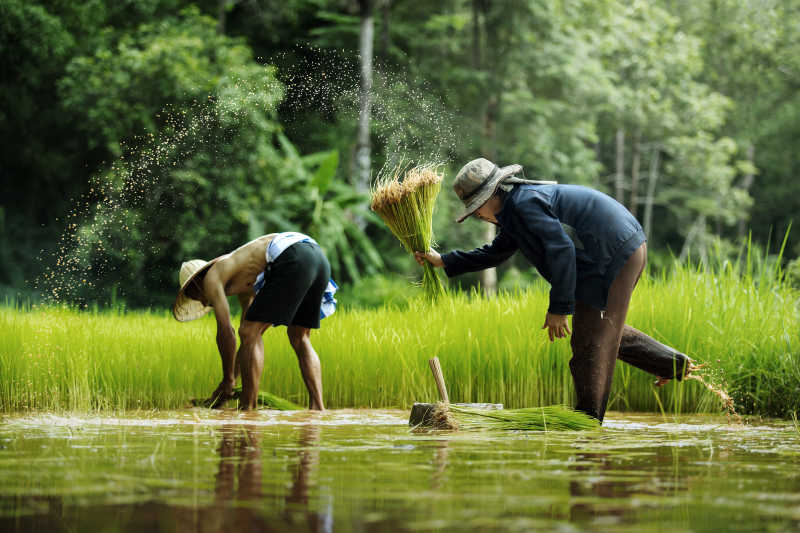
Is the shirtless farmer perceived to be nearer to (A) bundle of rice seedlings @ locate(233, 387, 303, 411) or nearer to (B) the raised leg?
(A) bundle of rice seedlings @ locate(233, 387, 303, 411)

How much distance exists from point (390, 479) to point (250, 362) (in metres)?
3.43

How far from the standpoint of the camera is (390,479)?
10.1ft

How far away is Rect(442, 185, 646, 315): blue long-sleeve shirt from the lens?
191 inches

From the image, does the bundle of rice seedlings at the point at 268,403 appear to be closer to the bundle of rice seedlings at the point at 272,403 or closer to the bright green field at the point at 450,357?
the bundle of rice seedlings at the point at 272,403

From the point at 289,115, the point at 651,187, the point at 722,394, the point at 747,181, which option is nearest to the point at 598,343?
the point at 722,394

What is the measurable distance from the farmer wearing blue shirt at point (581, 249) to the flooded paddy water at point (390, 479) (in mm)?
371

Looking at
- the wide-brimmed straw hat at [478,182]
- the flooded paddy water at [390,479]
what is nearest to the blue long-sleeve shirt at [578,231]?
the wide-brimmed straw hat at [478,182]

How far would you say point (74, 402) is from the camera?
621 centimetres

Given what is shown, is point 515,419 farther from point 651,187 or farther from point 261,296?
point 651,187

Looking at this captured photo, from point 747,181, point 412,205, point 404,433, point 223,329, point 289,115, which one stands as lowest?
point 404,433

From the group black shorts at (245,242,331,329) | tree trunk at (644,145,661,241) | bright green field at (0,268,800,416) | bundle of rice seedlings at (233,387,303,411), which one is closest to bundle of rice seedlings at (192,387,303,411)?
bundle of rice seedlings at (233,387,303,411)

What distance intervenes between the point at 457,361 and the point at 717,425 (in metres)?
2.08

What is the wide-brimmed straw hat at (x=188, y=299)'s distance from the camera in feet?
22.0

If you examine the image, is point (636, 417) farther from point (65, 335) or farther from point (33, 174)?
point (33, 174)
